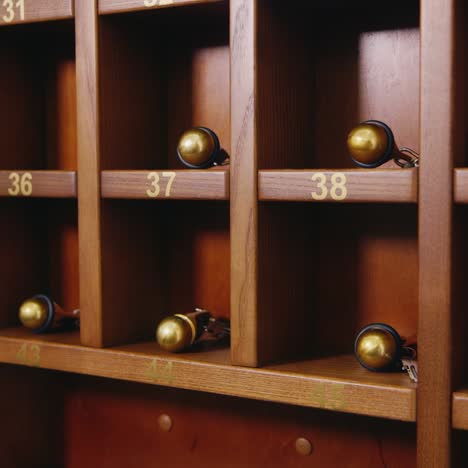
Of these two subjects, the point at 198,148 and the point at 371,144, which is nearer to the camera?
the point at 371,144

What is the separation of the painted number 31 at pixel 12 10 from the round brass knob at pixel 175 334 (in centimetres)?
75

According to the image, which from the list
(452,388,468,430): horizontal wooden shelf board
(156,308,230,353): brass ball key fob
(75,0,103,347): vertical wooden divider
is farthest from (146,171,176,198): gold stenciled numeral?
(452,388,468,430): horizontal wooden shelf board

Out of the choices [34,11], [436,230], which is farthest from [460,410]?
[34,11]

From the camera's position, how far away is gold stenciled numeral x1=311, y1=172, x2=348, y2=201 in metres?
1.44

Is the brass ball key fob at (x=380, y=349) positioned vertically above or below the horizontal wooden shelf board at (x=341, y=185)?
below

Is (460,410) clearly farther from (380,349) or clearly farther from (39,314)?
(39,314)

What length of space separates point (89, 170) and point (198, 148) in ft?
0.85

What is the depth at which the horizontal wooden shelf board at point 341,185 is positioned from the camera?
1.39 metres

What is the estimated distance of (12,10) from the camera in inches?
71.5

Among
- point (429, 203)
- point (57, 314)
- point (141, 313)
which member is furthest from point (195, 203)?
point (429, 203)

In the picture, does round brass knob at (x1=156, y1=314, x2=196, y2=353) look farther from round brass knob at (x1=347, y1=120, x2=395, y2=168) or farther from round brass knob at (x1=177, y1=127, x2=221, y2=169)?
round brass knob at (x1=347, y1=120, x2=395, y2=168)

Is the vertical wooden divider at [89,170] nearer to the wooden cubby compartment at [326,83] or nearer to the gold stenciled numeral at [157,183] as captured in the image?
the gold stenciled numeral at [157,183]

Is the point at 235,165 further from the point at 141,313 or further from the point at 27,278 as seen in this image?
the point at 27,278

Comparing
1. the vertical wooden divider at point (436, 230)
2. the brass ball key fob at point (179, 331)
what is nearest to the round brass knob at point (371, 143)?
the vertical wooden divider at point (436, 230)
